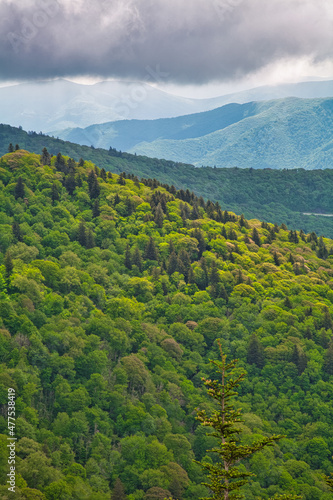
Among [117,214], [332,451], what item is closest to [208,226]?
[117,214]

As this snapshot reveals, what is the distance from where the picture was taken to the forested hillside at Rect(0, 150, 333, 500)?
97.7m

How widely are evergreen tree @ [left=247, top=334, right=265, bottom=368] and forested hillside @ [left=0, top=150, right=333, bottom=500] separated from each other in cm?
33

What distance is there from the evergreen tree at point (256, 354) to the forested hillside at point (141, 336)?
33 cm

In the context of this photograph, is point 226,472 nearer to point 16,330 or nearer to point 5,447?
point 5,447

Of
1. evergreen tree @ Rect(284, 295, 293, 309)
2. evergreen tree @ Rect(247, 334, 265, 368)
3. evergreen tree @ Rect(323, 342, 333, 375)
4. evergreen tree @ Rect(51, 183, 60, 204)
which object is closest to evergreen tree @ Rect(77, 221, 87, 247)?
evergreen tree @ Rect(51, 183, 60, 204)

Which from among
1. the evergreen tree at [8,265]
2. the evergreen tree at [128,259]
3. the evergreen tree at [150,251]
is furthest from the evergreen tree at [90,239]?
the evergreen tree at [8,265]

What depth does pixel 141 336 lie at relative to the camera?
4978 inches

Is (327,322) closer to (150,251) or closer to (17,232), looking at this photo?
(150,251)

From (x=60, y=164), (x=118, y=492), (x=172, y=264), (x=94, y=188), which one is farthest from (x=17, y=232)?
(x=118, y=492)

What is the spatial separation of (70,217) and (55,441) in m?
77.9

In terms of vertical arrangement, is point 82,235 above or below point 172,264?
above

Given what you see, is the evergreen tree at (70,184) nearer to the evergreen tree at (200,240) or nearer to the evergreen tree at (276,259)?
the evergreen tree at (200,240)

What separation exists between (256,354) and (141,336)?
2776 centimetres

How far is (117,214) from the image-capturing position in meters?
175
